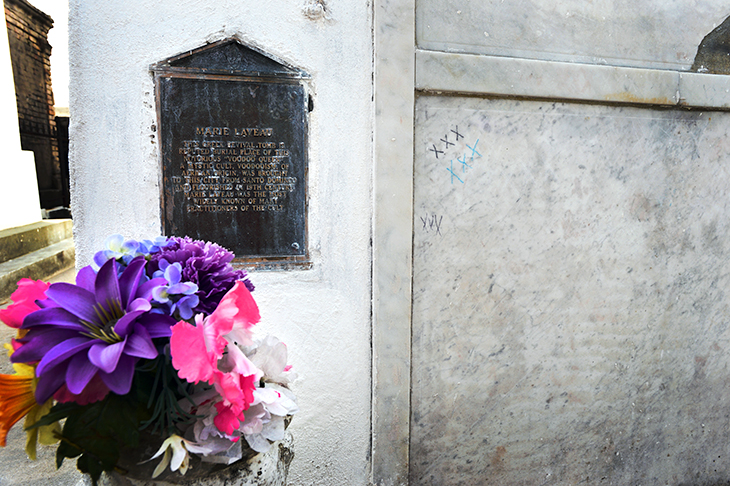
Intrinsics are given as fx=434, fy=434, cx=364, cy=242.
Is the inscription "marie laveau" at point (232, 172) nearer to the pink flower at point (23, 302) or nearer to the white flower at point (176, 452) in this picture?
the pink flower at point (23, 302)

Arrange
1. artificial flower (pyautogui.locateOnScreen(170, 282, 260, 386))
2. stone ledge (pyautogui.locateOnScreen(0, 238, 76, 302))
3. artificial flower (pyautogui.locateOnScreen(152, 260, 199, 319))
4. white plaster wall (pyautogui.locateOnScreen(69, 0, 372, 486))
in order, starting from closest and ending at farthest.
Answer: artificial flower (pyautogui.locateOnScreen(170, 282, 260, 386)), artificial flower (pyautogui.locateOnScreen(152, 260, 199, 319)), white plaster wall (pyautogui.locateOnScreen(69, 0, 372, 486)), stone ledge (pyautogui.locateOnScreen(0, 238, 76, 302))

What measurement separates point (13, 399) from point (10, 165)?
29.0 ft

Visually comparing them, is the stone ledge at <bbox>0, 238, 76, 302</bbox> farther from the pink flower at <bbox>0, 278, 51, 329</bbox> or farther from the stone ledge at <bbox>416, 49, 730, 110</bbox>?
the stone ledge at <bbox>416, 49, 730, 110</bbox>

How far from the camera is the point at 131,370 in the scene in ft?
2.85

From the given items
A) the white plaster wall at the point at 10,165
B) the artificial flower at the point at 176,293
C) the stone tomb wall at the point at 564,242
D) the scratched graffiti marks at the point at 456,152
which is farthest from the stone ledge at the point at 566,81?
the white plaster wall at the point at 10,165

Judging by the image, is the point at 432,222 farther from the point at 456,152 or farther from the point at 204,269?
the point at 204,269

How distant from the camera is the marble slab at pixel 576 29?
216 centimetres

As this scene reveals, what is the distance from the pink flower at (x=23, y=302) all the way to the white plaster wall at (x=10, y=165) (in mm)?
8381

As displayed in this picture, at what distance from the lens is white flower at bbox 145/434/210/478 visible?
0.90 m

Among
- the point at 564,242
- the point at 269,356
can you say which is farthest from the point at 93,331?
the point at 564,242

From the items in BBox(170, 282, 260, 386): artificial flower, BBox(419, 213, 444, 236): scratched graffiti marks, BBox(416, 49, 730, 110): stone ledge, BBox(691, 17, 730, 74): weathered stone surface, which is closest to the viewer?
BBox(170, 282, 260, 386): artificial flower

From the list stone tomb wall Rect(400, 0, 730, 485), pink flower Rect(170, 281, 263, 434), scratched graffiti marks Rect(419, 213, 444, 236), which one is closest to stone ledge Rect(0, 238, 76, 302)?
scratched graffiti marks Rect(419, 213, 444, 236)

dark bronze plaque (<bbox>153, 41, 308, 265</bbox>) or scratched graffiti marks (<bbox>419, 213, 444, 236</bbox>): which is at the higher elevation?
dark bronze plaque (<bbox>153, 41, 308, 265</bbox>)

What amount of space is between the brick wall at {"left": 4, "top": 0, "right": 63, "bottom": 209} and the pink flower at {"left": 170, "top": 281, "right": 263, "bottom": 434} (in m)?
14.5
